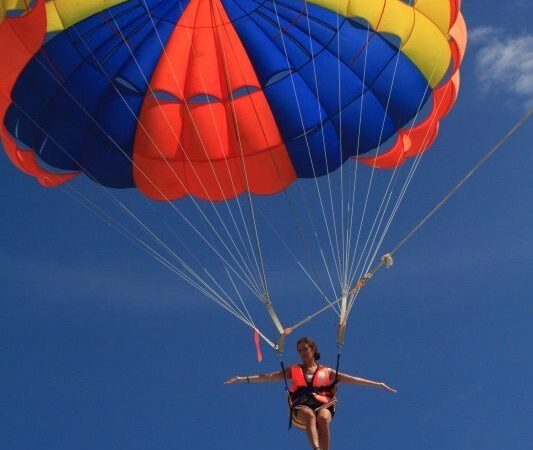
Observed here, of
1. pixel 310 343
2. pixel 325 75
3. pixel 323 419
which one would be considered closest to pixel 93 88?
pixel 325 75

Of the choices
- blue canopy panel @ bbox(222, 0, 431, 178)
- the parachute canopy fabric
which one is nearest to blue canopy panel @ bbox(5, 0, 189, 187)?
the parachute canopy fabric

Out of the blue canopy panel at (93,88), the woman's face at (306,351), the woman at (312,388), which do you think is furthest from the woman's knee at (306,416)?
the blue canopy panel at (93,88)

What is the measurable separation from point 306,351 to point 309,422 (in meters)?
0.83

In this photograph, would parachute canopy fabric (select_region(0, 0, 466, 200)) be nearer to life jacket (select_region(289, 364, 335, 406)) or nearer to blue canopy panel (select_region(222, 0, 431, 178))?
blue canopy panel (select_region(222, 0, 431, 178))

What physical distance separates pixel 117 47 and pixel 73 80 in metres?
0.73

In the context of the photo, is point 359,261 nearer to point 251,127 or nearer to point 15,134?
point 251,127

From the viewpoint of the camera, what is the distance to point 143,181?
38.2 feet

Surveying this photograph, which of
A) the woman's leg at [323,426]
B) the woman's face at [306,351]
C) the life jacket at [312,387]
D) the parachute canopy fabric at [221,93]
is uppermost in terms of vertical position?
the parachute canopy fabric at [221,93]

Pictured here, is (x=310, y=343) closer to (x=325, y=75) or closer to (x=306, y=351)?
(x=306, y=351)

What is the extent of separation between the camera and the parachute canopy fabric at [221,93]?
1100 cm

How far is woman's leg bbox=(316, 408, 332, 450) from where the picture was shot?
8055mm

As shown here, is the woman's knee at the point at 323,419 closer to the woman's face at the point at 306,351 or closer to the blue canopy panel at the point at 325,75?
the woman's face at the point at 306,351

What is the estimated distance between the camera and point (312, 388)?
8.36 meters

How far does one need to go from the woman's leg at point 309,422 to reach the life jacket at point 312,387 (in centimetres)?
12
